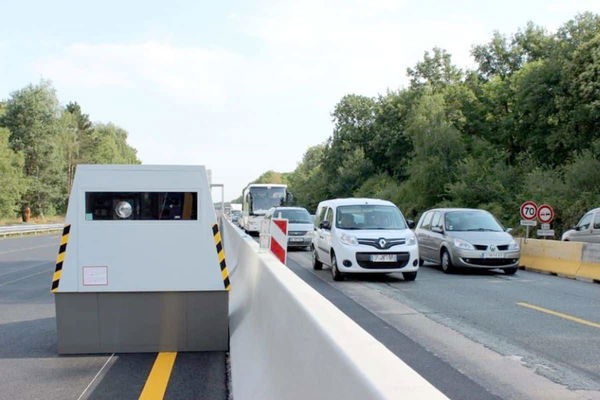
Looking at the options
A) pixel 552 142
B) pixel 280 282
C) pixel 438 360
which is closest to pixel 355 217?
pixel 438 360

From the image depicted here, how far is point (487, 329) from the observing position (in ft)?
28.3

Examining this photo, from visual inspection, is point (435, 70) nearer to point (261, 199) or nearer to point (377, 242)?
point (261, 199)

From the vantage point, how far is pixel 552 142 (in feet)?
130

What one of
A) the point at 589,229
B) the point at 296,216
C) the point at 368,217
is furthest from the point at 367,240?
the point at 296,216

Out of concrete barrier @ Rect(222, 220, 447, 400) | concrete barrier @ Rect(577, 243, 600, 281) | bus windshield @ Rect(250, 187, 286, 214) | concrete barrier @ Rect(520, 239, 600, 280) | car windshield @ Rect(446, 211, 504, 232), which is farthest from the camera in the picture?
bus windshield @ Rect(250, 187, 286, 214)

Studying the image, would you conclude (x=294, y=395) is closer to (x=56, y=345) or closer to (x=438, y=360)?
(x=438, y=360)

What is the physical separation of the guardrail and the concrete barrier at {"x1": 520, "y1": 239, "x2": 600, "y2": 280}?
33.8 meters

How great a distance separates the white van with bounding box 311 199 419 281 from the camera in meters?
14.3

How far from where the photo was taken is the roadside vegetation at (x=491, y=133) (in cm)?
3431

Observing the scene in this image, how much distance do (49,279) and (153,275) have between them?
8778 millimetres

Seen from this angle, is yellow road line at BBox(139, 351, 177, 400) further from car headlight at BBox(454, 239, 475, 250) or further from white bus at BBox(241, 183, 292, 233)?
white bus at BBox(241, 183, 292, 233)

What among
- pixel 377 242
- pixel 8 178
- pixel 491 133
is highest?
pixel 491 133

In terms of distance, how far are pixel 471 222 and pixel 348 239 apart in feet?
15.2

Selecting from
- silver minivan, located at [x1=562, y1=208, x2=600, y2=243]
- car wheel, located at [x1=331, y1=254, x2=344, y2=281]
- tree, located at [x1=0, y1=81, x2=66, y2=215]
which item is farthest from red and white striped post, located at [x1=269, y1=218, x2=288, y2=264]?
tree, located at [x1=0, y1=81, x2=66, y2=215]
